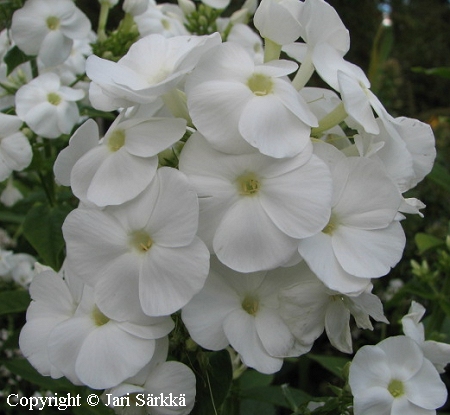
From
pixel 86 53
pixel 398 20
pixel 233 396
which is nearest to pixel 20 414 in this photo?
pixel 233 396

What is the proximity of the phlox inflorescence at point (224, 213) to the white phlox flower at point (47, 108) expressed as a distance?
0.34m

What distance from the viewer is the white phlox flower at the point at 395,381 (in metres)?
0.64

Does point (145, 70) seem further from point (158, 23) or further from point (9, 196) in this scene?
point (9, 196)

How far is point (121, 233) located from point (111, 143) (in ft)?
0.33

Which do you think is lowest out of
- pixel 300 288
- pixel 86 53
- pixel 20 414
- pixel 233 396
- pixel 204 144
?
pixel 20 414

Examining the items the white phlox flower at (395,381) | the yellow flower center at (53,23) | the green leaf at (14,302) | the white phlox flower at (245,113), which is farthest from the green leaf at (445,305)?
the yellow flower center at (53,23)

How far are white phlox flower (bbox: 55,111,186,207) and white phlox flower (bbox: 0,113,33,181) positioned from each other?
0.35m

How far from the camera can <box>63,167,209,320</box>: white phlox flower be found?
539 mm

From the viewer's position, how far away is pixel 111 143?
0.61 metres

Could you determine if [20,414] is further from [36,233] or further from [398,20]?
[398,20]

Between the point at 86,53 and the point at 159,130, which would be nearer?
the point at 159,130

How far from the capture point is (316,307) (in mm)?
586

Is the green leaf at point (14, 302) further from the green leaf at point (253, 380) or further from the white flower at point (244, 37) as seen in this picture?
the white flower at point (244, 37)

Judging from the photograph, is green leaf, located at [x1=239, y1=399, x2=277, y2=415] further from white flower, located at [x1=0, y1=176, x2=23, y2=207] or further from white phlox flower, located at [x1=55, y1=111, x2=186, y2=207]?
white flower, located at [x1=0, y1=176, x2=23, y2=207]
